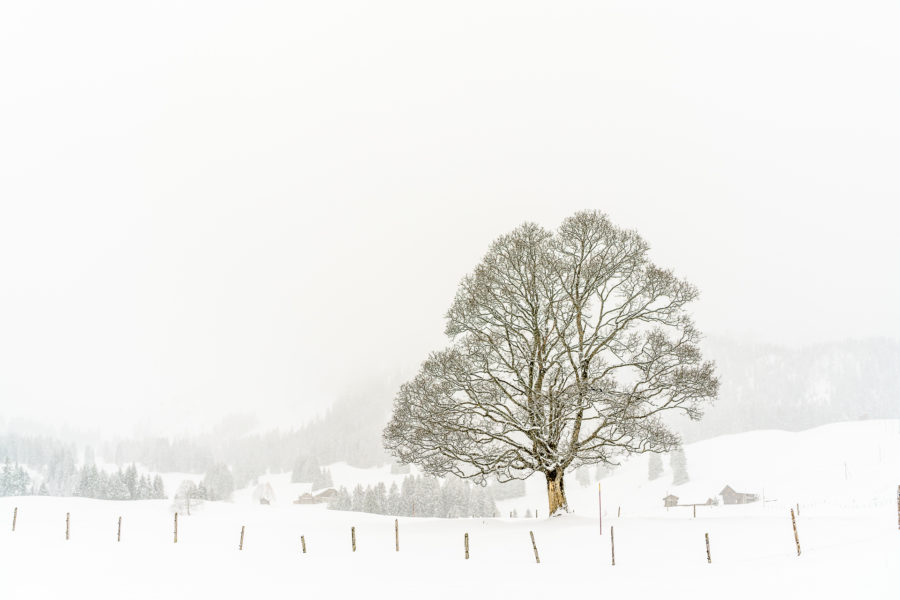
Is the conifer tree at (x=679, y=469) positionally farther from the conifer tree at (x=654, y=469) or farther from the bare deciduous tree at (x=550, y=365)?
the bare deciduous tree at (x=550, y=365)

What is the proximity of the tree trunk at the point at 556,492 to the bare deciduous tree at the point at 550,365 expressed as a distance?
55 mm

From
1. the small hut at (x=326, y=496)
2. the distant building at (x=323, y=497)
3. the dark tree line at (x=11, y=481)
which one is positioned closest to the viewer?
the dark tree line at (x=11, y=481)

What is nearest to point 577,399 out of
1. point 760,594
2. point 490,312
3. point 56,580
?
point 490,312

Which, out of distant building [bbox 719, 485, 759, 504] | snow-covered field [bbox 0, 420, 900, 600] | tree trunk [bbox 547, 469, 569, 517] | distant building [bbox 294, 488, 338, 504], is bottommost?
distant building [bbox 294, 488, 338, 504]

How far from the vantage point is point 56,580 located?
18219 millimetres

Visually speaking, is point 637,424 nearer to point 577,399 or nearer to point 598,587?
point 577,399

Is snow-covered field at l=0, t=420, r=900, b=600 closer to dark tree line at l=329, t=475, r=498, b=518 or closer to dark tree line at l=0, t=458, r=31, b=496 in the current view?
dark tree line at l=329, t=475, r=498, b=518

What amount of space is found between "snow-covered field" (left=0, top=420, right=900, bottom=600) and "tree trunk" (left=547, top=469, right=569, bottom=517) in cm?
173

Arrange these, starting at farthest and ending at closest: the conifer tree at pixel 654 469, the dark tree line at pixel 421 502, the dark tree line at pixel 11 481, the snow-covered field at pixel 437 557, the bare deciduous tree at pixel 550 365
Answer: the conifer tree at pixel 654 469 → the dark tree line at pixel 11 481 → the dark tree line at pixel 421 502 → the bare deciduous tree at pixel 550 365 → the snow-covered field at pixel 437 557

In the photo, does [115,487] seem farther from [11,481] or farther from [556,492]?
[556,492]

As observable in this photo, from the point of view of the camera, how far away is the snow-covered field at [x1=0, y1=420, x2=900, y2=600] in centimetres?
1488

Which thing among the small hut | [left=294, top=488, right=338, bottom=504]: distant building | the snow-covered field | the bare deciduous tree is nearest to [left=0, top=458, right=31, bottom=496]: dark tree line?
[left=294, top=488, right=338, bottom=504]: distant building

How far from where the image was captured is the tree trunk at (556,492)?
28.3 meters

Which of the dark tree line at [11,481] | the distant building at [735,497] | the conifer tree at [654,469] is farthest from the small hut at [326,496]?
the distant building at [735,497]
